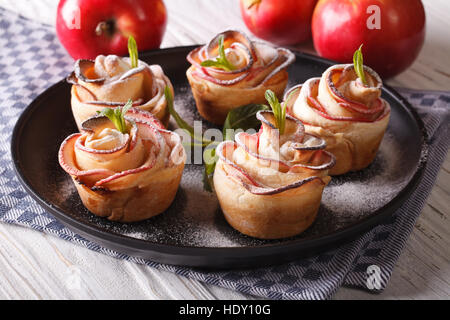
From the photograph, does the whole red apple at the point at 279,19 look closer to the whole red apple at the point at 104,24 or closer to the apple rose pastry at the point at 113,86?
the whole red apple at the point at 104,24

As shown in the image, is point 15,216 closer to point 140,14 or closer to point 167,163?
point 167,163

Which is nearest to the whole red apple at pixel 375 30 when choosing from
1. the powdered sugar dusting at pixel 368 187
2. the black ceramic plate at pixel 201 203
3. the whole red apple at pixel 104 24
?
the black ceramic plate at pixel 201 203

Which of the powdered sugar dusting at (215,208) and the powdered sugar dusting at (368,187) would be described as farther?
the powdered sugar dusting at (368,187)

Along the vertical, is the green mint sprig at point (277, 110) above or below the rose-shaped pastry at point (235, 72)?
above

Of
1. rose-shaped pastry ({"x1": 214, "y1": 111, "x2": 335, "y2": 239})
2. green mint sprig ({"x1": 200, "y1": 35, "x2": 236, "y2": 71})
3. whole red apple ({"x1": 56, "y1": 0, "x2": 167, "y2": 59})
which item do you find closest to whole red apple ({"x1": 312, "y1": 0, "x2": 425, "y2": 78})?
green mint sprig ({"x1": 200, "y1": 35, "x2": 236, "y2": 71})

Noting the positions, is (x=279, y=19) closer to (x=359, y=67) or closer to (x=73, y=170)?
(x=359, y=67)

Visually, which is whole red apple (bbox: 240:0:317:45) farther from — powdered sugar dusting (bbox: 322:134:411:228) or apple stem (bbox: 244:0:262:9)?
powdered sugar dusting (bbox: 322:134:411:228)

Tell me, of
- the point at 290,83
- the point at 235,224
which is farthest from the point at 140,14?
the point at 235,224
